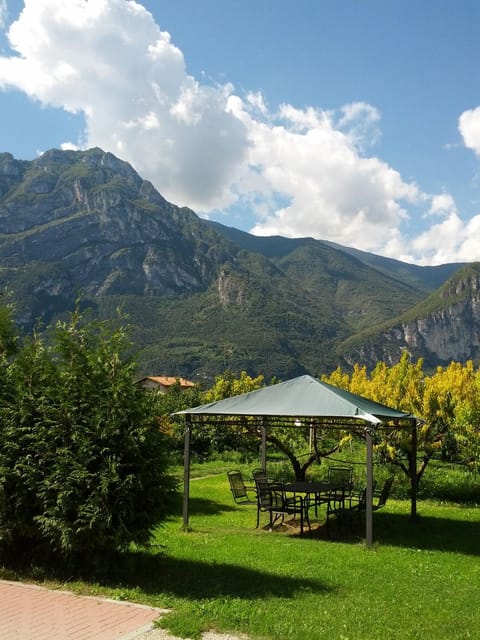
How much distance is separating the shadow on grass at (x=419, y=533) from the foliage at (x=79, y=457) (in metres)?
4.79

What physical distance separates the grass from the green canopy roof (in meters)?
2.04

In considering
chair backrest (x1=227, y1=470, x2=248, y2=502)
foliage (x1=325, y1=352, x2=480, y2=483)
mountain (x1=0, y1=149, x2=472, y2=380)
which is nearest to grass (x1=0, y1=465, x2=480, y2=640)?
chair backrest (x1=227, y1=470, x2=248, y2=502)

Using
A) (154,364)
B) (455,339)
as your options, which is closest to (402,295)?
(455,339)

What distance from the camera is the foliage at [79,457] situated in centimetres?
633

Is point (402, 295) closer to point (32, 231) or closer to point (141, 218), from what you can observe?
point (141, 218)

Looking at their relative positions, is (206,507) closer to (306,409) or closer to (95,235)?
(306,409)

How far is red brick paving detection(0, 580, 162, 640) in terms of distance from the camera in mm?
4961

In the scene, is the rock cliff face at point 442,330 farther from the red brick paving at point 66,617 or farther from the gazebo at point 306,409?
the red brick paving at point 66,617

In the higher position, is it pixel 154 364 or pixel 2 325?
pixel 154 364

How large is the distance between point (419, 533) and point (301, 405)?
329cm

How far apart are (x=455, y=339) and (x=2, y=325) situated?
172098 mm

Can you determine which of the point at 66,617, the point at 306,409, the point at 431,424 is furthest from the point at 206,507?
the point at 66,617

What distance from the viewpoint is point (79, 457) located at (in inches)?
255

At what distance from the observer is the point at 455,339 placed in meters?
168
